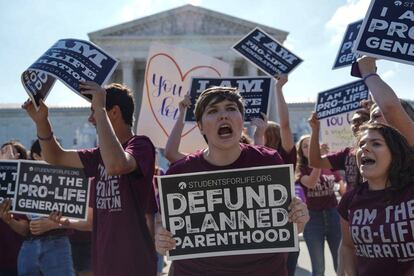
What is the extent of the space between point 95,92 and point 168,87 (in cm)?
320

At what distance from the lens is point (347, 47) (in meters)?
5.82

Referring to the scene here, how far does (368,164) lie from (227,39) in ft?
143

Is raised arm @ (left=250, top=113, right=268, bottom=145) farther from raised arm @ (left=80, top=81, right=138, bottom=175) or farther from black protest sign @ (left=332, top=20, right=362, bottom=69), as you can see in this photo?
black protest sign @ (left=332, top=20, right=362, bottom=69)

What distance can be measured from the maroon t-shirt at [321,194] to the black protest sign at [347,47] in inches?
51.8

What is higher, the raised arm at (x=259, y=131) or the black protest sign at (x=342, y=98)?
the black protest sign at (x=342, y=98)

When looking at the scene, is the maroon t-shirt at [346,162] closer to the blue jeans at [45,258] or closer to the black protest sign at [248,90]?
the black protest sign at [248,90]

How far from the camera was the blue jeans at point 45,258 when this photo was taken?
376 centimetres

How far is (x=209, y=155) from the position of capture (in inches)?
92.0

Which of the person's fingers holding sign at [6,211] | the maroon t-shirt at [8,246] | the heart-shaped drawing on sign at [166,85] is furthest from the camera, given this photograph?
the heart-shaped drawing on sign at [166,85]

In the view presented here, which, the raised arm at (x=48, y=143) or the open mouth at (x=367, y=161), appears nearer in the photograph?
the open mouth at (x=367, y=161)

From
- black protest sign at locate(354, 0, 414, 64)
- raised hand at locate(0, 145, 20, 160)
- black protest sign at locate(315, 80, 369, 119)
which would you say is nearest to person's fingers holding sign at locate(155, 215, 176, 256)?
black protest sign at locate(354, 0, 414, 64)

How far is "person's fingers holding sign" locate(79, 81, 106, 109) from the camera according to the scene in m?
2.43

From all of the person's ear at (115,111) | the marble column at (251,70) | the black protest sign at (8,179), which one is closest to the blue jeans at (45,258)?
the black protest sign at (8,179)

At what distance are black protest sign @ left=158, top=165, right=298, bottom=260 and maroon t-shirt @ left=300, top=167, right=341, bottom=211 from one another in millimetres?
3300
